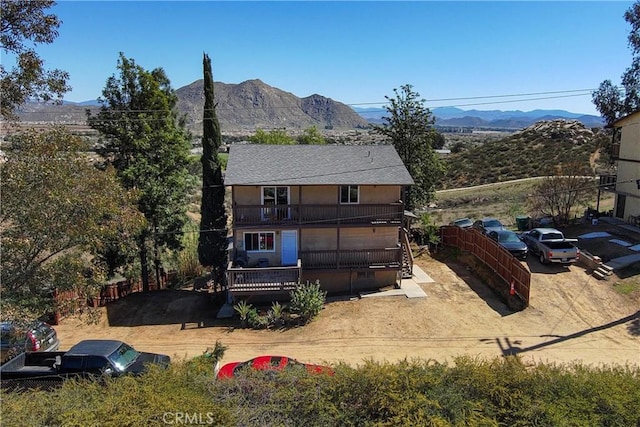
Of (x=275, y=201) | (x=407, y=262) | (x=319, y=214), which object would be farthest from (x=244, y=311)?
(x=407, y=262)

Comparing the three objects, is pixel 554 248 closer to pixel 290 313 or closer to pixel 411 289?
pixel 411 289

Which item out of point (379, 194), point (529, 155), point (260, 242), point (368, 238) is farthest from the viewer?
point (529, 155)

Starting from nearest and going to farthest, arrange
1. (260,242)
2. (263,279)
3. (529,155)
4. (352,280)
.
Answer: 1. (263,279)
2. (260,242)
3. (352,280)
4. (529,155)

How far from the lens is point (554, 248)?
77.6ft

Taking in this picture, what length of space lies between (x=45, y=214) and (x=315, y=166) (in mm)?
14869

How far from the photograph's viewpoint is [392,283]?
2431 cm

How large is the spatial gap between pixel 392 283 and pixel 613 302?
10.4 metres

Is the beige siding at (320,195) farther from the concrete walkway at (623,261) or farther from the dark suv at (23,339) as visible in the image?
the concrete walkway at (623,261)

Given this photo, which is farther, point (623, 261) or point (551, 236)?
point (551, 236)

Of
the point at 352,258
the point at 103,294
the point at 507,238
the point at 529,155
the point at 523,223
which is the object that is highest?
the point at 529,155

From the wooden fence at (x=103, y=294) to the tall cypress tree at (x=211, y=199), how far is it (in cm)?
515

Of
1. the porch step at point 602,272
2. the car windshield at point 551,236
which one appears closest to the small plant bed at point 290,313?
the car windshield at point 551,236

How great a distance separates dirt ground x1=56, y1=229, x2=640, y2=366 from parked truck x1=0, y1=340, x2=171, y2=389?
3244 millimetres

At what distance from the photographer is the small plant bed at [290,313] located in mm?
20250
